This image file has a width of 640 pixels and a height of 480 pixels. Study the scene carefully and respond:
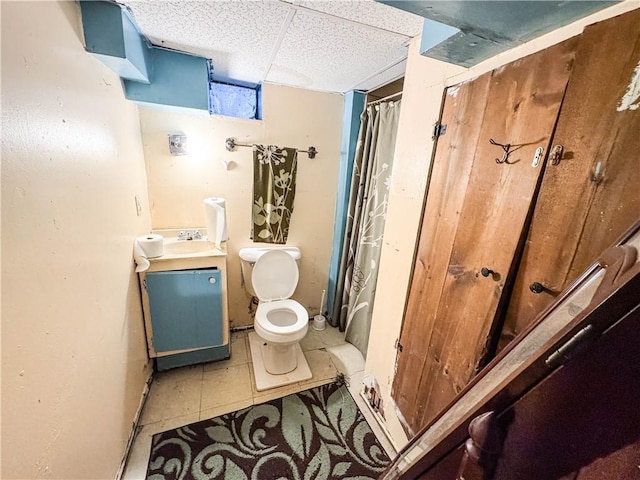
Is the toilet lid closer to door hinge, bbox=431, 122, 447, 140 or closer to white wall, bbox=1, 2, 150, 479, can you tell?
white wall, bbox=1, 2, 150, 479

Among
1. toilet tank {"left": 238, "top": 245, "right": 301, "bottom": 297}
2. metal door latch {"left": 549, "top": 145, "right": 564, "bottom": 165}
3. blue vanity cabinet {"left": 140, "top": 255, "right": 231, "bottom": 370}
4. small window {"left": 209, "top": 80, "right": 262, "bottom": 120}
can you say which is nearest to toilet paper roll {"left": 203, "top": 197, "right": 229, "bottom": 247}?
blue vanity cabinet {"left": 140, "top": 255, "right": 231, "bottom": 370}

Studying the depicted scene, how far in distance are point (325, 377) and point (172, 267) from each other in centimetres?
134

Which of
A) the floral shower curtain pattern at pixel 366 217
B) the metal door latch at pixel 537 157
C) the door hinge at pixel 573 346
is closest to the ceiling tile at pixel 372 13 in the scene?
the floral shower curtain pattern at pixel 366 217

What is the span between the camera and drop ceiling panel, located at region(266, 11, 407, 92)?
45.9 inches

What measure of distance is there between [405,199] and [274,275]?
1231mm

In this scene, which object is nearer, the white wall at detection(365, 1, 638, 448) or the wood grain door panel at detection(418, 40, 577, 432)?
the wood grain door panel at detection(418, 40, 577, 432)

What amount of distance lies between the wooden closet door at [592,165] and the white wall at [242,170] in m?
1.71

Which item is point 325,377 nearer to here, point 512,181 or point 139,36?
point 512,181

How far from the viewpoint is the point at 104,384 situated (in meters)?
1.07

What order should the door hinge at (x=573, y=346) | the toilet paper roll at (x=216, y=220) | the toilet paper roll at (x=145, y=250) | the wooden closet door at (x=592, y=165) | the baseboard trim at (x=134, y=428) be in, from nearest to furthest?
the door hinge at (x=573, y=346) → the wooden closet door at (x=592, y=165) → the baseboard trim at (x=134, y=428) → the toilet paper roll at (x=145, y=250) → the toilet paper roll at (x=216, y=220)

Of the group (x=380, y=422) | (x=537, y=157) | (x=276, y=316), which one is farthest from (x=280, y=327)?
(x=537, y=157)

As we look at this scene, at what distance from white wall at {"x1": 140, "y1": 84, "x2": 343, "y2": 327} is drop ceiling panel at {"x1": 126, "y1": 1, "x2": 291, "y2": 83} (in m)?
0.45

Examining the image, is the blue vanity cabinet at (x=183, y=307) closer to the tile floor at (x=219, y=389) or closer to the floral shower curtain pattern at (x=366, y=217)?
the tile floor at (x=219, y=389)

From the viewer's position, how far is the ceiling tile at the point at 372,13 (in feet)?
3.24
